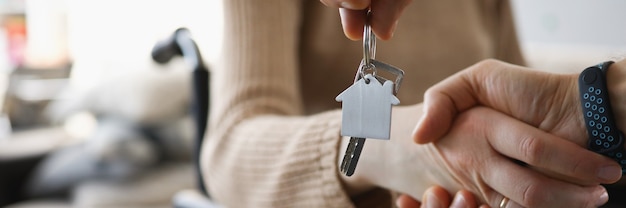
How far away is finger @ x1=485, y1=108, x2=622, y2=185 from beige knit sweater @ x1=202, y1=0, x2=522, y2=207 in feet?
0.39

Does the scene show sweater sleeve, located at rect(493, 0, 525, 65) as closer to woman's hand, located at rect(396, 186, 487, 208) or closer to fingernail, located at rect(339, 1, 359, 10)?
woman's hand, located at rect(396, 186, 487, 208)

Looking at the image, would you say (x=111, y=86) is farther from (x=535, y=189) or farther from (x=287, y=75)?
(x=535, y=189)

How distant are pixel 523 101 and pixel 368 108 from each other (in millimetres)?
103

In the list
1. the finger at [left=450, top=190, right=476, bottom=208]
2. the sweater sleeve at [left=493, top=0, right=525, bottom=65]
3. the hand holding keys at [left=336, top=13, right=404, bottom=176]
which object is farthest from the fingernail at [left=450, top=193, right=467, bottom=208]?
the sweater sleeve at [left=493, top=0, right=525, bottom=65]

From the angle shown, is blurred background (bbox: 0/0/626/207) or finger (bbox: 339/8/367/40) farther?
blurred background (bbox: 0/0/626/207)

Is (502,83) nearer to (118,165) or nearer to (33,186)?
(118,165)

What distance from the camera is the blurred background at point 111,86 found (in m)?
0.52

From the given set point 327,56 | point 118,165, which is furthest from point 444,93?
point 118,165

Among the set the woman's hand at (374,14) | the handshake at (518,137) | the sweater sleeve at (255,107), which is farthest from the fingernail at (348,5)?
the sweater sleeve at (255,107)

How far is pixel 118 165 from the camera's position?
3.44 ft

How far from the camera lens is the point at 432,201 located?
1.02 feet

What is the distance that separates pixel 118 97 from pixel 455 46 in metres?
0.76

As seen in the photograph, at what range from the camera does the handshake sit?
24cm

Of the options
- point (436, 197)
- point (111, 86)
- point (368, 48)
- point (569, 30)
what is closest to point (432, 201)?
point (436, 197)
